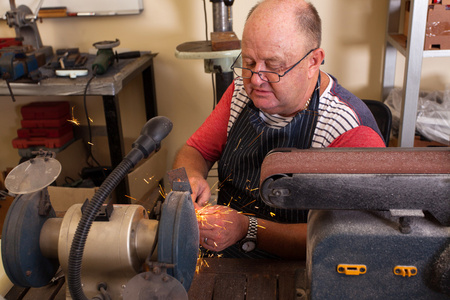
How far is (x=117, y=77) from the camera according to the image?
6.83 feet

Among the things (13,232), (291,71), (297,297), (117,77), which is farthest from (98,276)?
(117,77)

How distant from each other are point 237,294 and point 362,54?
75.9 inches

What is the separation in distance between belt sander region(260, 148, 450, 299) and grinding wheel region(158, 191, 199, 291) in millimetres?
139

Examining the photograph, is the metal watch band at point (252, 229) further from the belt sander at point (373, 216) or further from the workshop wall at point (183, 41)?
the workshop wall at point (183, 41)

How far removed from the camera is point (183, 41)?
262cm

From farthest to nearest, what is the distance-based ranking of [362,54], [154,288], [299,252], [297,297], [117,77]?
1. [362,54]
2. [117,77]
3. [299,252]
4. [297,297]
5. [154,288]

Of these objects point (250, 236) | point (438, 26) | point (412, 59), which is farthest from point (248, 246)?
point (438, 26)

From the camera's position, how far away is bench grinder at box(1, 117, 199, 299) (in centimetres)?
74

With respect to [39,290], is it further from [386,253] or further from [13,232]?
[386,253]

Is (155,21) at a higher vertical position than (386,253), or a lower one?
higher

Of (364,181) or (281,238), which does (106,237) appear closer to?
(364,181)

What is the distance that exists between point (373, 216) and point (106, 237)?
45cm

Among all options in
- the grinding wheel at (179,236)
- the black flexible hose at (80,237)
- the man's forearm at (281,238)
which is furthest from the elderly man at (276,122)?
the black flexible hose at (80,237)

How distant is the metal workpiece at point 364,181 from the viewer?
27.5 inches
